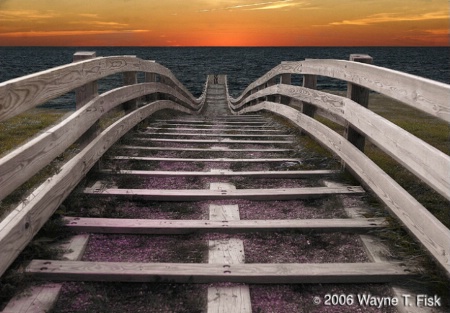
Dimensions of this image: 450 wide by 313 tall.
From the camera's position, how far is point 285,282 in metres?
2.73

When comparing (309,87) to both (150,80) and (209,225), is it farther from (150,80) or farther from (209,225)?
(209,225)

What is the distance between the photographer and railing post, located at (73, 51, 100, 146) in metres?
4.31

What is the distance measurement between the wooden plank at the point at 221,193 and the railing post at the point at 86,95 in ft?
2.13

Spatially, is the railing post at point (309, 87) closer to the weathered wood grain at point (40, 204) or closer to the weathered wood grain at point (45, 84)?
the weathered wood grain at point (45, 84)

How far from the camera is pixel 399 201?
3.28 meters

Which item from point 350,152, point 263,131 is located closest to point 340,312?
point 350,152

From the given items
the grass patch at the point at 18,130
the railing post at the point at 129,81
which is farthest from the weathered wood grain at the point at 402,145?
the grass patch at the point at 18,130

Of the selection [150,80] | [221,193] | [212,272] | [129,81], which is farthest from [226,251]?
[150,80]

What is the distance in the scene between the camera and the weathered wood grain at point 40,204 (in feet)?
8.50

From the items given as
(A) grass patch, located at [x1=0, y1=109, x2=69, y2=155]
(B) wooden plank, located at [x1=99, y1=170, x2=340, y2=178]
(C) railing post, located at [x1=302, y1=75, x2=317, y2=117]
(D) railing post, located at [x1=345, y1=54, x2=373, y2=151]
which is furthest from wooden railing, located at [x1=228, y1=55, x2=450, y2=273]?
(A) grass patch, located at [x1=0, y1=109, x2=69, y2=155]

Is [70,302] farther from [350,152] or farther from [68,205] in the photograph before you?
[350,152]

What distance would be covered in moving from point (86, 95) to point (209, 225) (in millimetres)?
2069

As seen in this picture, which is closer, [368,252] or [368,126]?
[368,252]

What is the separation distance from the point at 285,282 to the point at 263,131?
591 centimetres
